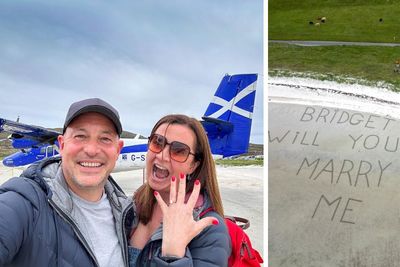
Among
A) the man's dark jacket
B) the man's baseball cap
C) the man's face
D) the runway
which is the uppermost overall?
the runway

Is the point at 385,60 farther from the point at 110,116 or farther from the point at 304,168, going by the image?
Result: the point at 110,116

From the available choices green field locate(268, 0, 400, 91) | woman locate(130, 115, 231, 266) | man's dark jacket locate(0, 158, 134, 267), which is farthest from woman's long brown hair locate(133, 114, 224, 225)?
green field locate(268, 0, 400, 91)

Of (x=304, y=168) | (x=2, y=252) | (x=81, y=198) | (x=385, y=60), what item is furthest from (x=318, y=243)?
(x=385, y=60)

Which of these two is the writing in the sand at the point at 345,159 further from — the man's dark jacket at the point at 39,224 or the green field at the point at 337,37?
the man's dark jacket at the point at 39,224

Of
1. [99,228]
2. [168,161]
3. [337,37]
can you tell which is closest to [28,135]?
[337,37]

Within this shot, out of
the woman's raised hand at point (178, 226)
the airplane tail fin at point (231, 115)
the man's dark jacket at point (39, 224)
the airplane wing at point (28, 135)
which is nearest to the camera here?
the man's dark jacket at point (39, 224)

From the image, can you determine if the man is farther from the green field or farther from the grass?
the grass

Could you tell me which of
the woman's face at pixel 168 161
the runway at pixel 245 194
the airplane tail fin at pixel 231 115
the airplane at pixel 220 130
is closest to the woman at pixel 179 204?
the woman's face at pixel 168 161
